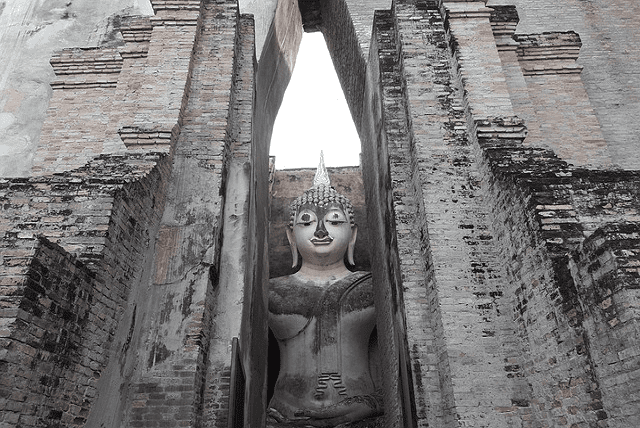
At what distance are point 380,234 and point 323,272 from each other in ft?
6.96

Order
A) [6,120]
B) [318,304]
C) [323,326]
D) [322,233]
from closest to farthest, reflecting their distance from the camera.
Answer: [6,120] < [323,326] < [318,304] < [322,233]

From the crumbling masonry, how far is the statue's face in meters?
1.12

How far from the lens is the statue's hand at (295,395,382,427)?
676 cm

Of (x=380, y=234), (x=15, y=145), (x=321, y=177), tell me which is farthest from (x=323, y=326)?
(x=15, y=145)

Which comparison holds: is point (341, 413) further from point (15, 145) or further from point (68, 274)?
point (15, 145)

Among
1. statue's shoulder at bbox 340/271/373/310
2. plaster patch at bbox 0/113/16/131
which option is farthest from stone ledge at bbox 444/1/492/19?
plaster patch at bbox 0/113/16/131

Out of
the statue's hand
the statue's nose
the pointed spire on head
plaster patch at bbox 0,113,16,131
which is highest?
the pointed spire on head

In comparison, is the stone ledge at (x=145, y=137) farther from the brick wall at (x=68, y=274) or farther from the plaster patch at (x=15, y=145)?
the plaster patch at (x=15, y=145)

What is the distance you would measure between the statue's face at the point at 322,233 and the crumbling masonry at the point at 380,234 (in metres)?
1.12

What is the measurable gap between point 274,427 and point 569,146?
5148 mm

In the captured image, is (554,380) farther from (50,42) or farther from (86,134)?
(50,42)

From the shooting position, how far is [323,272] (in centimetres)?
850

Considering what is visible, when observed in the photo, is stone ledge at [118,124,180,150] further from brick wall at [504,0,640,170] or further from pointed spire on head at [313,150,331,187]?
brick wall at [504,0,640,170]

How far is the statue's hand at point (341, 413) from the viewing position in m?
6.76
